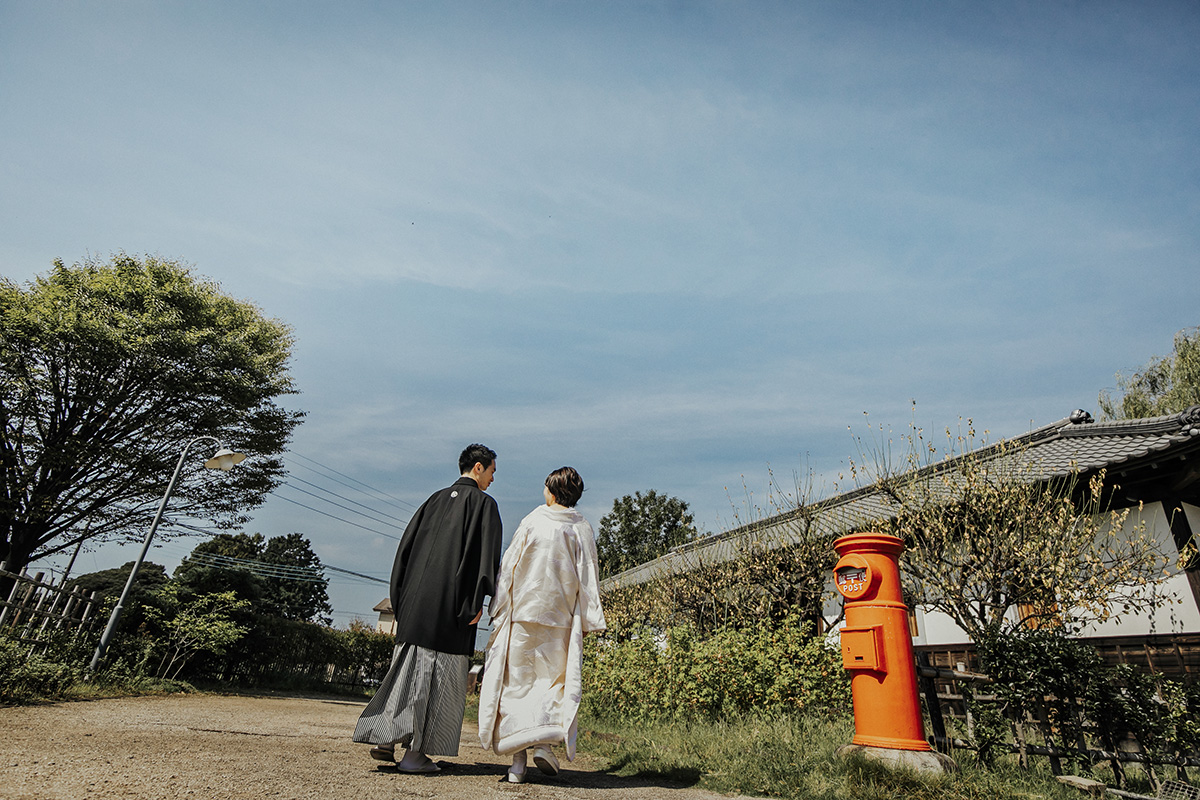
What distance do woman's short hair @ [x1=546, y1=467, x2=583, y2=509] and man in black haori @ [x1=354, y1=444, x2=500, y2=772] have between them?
425mm

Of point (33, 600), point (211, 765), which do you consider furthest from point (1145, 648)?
point (33, 600)

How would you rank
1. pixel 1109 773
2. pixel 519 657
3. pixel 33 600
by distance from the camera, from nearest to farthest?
pixel 519 657 → pixel 1109 773 → pixel 33 600

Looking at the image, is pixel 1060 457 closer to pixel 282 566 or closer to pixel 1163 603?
pixel 1163 603

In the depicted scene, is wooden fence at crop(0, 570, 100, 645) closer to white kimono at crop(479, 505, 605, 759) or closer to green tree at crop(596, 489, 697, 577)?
white kimono at crop(479, 505, 605, 759)

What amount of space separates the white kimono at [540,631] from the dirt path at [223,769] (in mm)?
296

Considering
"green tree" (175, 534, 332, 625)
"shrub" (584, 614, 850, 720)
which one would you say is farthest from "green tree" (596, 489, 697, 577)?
"shrub" (584, 614, 850, 720)

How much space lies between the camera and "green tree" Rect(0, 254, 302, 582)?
10.7 metres

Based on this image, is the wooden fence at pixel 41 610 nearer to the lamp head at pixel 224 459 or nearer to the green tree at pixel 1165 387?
the lamp head at pixel 224 459

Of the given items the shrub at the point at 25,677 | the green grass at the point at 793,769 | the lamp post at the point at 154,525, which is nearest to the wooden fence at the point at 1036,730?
the green grass at the point at 793,769

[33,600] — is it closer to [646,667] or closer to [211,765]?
[211,765]

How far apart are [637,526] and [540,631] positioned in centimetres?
2710

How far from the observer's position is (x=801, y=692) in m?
A: 6.45

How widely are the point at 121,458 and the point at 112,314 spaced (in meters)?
2.69

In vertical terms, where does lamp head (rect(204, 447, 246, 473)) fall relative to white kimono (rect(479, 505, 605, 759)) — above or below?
above
